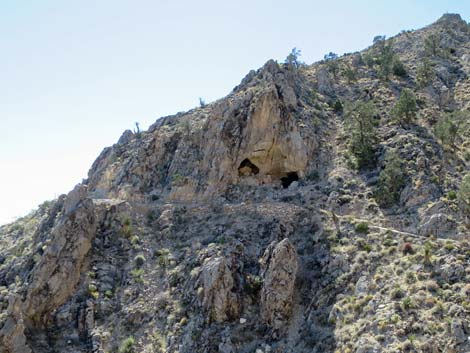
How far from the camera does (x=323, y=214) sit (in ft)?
160

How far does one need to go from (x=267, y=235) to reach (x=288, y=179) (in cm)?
1321

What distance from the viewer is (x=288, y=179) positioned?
59.1 metres

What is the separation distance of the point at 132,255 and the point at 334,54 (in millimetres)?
56286

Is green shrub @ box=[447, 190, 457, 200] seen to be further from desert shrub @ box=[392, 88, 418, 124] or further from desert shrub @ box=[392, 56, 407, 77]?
desert shrub @ box=[392, 56, 407, 77]

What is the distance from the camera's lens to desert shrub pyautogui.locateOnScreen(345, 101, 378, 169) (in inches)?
2184

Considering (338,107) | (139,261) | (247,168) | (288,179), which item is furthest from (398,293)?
(338,107)

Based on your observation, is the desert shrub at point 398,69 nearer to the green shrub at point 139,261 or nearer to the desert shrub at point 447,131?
the desert shrub at point 447,131

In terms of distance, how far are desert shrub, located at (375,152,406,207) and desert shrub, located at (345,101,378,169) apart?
5.16 metres

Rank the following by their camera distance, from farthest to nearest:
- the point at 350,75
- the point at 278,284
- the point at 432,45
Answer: the point at 432,45 < the point at 350,75 < the point at 278,284

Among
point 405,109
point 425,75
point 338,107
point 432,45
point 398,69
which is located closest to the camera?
point 405,109

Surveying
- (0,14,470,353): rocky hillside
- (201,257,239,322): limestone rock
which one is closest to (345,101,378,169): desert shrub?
(0,14,470,353): rocky hillside

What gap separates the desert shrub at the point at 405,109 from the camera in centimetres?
5859

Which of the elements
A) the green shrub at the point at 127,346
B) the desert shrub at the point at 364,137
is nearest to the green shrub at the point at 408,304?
the green shrub at the point at 127,346

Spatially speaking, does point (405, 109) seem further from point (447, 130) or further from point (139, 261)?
point (139, 261)
